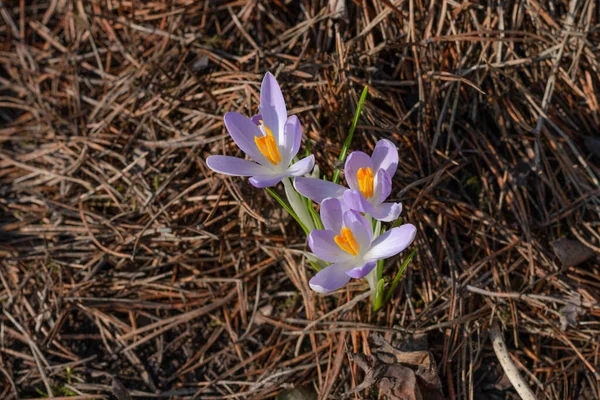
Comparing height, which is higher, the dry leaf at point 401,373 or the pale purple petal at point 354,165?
the pale purple petal at point 354,165

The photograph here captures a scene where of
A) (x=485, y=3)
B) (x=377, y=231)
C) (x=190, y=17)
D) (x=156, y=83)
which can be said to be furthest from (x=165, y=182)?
(x=485, y=3)

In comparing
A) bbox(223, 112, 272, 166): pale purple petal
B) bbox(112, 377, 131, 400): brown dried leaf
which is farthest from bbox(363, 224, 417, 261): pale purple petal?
bbox(112, 377, 131, 400): brown dried leaf

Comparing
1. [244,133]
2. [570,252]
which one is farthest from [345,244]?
[570,252]

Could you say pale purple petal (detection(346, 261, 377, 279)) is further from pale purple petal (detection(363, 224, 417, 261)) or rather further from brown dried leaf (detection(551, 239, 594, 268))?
brown dried leaf (detection(551, 239, 594, 268))

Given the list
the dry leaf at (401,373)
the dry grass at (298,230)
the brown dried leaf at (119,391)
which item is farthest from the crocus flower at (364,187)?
the brown dried leaf at (119,391)

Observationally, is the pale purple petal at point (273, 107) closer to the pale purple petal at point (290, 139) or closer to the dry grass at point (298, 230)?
the pale purple petal at point (290, 139)

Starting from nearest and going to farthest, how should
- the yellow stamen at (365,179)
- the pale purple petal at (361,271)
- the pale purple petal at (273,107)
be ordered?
the pale purple petal at (361,271) < the yellow stamen at (365,179) < the pale purple petal at (273,107)

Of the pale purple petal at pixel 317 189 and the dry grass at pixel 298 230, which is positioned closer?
the pale purple petal at pixel 317 189

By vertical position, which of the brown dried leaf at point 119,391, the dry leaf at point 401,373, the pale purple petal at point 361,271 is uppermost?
the pale purple petal at point 361,271
